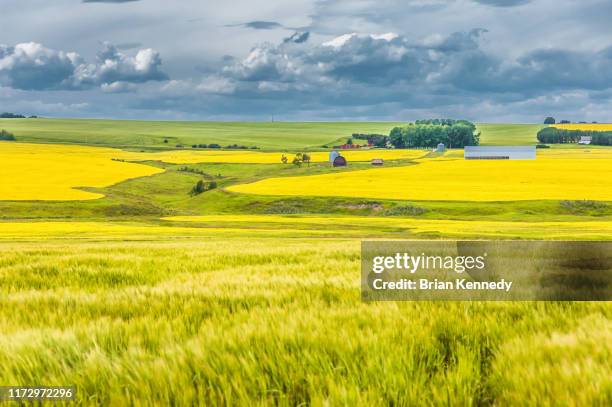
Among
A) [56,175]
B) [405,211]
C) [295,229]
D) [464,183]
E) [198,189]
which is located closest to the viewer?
[295,229]

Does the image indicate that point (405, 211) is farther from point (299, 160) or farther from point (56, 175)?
point (299, 160)

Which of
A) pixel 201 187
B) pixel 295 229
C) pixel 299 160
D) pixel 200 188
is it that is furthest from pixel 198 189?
pixel 295 229

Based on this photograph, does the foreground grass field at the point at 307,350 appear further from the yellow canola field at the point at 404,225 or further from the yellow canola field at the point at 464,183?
the yellow canola field at the point at 464,183

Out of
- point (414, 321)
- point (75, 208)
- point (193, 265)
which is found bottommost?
point (75, 208)

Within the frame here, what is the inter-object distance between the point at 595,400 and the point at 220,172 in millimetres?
155998

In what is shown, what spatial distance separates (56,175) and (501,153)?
4801 inches

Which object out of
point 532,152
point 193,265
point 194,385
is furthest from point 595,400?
point 532,152

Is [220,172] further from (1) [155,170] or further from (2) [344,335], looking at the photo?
(2) [344,335]

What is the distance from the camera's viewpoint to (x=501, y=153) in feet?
560

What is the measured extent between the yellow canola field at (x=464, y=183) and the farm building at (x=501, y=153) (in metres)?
26.5

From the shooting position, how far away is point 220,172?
156m

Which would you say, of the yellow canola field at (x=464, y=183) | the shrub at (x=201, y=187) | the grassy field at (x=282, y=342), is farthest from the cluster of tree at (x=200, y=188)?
the grassy field at (x=282, y=342)

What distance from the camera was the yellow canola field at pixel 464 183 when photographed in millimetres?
93062

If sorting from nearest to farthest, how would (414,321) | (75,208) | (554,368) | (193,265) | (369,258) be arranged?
(554,368) → (414,321) → (369,258) → (193,265) → (75,208)
